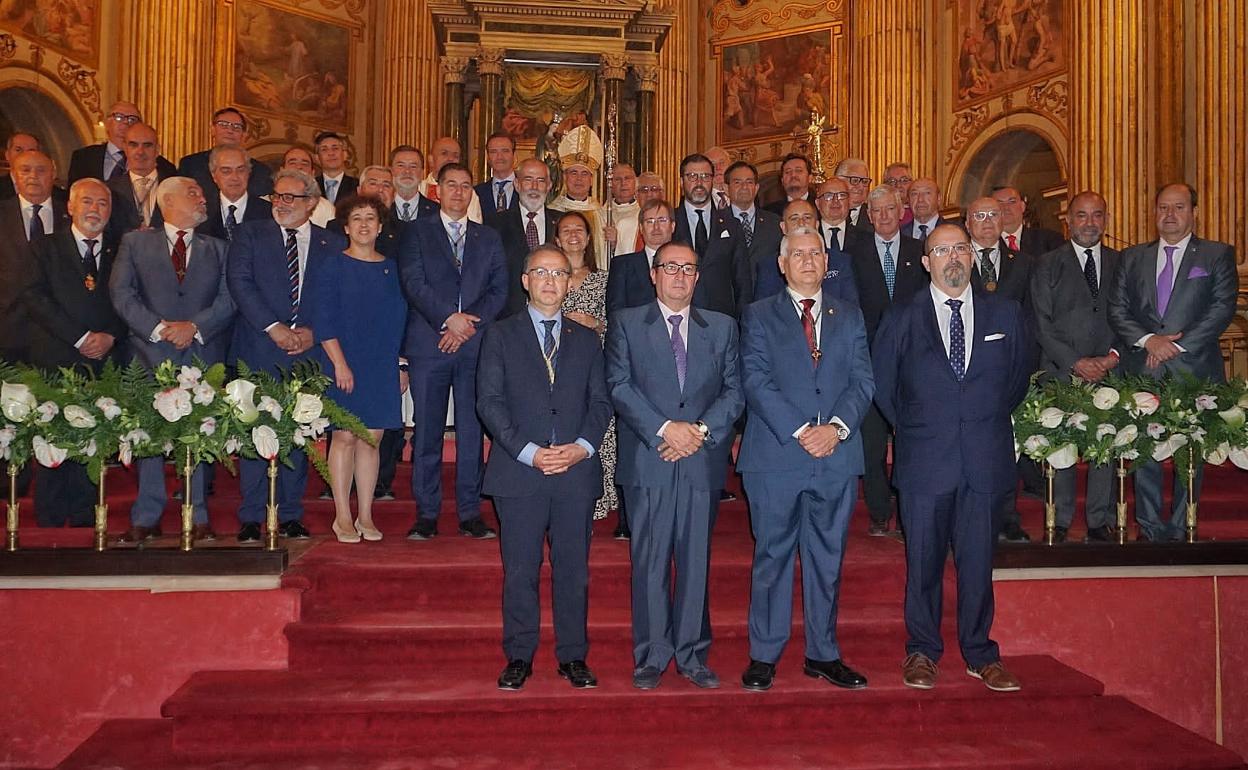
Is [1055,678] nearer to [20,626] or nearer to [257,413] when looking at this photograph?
[257,413]

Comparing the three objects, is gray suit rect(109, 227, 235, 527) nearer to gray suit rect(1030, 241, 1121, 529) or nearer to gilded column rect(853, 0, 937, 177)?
gray suit rect(1030, 241, 1121, 529)

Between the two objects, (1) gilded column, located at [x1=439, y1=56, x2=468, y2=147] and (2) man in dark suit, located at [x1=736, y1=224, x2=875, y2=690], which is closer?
(2) man in dark suit, located at [x1=736, y1=224, x2=875, y2=690]

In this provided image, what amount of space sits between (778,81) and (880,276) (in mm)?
12300

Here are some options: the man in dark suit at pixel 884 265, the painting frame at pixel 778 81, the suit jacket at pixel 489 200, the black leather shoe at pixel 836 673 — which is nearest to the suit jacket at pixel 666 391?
the black leather shoe at pixel 836 673

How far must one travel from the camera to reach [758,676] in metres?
4.12

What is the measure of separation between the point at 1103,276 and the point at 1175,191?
536 millimetres

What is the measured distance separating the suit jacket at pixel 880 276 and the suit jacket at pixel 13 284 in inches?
157

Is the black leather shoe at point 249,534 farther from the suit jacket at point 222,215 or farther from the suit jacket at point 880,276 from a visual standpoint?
the suit jacket at point 880,276

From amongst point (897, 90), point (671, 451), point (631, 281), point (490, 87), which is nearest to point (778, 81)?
point (897, 90)

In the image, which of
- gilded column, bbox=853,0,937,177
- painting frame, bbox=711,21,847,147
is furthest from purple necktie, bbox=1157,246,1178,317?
painting frame, bbox=711,21,847,147

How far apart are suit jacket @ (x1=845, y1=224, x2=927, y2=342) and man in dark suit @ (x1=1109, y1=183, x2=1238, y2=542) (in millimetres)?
987

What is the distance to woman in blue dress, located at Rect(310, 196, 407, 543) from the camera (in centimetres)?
515

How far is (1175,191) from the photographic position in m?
5.67

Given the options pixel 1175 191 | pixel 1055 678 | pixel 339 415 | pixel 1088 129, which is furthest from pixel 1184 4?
pixel 339 415
